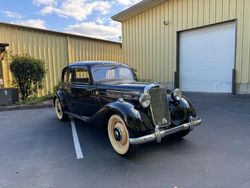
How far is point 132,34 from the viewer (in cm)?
1268

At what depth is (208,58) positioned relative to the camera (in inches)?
368

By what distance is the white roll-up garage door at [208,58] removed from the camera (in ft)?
28.3

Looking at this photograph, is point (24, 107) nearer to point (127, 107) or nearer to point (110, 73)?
point (110, 73)

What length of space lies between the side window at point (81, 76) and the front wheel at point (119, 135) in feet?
4.84

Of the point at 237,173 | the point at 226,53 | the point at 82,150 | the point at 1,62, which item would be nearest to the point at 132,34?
the point at 226,53

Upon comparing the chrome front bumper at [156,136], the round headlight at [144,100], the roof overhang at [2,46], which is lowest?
the chrome front bumper at [156,136]

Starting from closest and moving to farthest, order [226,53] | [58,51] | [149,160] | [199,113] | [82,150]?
[149,160] < [82,150] < [199,113] < [226,53] < [58,51]

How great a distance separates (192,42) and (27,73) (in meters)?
7.78

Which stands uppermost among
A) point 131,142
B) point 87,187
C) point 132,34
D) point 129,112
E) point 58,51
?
point 132,34

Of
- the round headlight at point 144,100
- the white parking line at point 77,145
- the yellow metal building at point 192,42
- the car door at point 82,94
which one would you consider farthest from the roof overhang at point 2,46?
the round headlight at point 144,100

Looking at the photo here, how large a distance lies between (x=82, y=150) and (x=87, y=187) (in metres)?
1.26

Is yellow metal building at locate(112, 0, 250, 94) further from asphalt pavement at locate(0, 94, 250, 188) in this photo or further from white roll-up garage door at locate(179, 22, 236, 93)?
asphalt pavement at locate(0, 94, 250, 188)

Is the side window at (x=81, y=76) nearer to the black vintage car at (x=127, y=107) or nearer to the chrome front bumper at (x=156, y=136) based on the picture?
the black vintage car at (x=127, y=107)

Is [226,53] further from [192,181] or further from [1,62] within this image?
[1,62]
